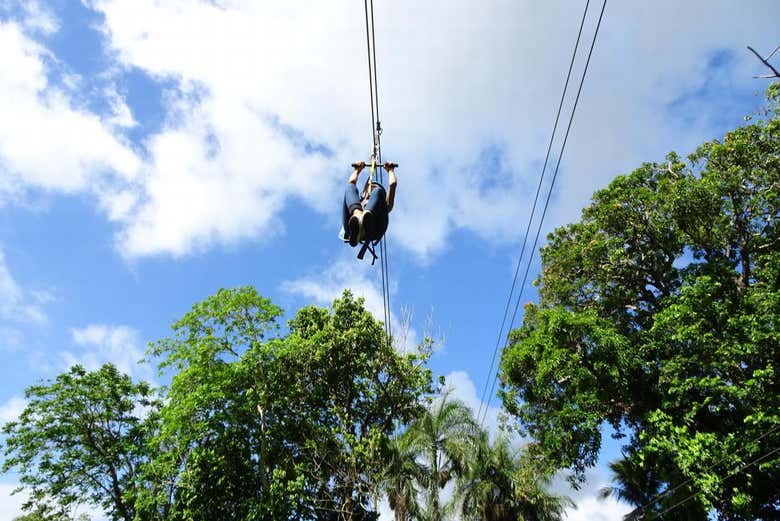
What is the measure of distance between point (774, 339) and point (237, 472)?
50.9ft

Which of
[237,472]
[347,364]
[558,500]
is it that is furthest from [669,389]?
[237,472]

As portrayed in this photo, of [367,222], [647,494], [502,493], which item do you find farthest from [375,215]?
[647,494]

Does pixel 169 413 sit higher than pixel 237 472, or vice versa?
pixel 169 413

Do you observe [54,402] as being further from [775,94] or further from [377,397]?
[775,94]

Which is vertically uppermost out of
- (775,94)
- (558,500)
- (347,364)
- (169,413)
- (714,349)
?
(775,94)

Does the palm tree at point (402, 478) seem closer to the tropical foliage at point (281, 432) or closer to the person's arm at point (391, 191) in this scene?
the tropical foliage at point (281, 432)

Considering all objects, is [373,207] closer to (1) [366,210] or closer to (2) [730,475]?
(1) [366,210]

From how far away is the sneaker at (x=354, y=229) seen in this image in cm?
675

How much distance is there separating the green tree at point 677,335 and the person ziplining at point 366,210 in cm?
931

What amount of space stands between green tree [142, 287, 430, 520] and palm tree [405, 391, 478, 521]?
106 centimetres

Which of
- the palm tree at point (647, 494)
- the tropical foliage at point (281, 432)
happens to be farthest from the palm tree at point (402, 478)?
the palm tree at point (647, 494)

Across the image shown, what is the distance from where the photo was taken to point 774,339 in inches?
482

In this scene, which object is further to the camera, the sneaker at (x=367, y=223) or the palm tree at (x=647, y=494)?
the palm tree at (x=647, y=494)

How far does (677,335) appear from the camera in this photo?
13.4m
